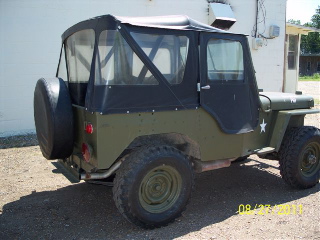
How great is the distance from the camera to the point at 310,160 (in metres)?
4.73

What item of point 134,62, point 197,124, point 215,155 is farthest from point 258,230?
point 134,62

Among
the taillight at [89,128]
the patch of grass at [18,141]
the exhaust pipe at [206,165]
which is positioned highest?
the taillight at [89,128]

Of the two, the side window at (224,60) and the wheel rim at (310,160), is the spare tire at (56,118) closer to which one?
the side window at (224,60)

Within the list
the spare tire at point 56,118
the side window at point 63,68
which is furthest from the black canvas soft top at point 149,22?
the spare tire at point 56,118

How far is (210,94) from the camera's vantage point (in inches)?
152

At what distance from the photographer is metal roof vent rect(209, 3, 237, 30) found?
389 inches

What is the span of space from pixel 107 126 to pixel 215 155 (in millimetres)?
1447

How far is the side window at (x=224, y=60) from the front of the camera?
3906 mm

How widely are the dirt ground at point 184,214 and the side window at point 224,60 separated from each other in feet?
5.38

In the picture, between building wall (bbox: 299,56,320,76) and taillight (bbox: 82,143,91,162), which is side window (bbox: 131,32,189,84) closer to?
taillight (bbox: 82,143,91,162)

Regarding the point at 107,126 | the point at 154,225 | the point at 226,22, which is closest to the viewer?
the point at 107,126

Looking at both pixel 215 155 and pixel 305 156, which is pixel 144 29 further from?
pixel 305 156

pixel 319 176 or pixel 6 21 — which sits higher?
pixel 6 21
